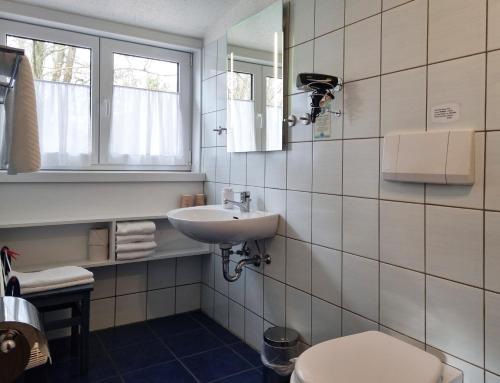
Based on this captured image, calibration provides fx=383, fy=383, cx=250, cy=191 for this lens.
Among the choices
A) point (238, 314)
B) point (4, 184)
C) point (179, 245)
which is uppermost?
point (4, 184)

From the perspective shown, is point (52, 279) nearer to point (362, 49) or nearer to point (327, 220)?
point (327, 220)

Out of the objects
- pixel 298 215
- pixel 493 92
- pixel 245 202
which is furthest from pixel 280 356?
pixel 493 92

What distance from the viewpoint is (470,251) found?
45.5 inches

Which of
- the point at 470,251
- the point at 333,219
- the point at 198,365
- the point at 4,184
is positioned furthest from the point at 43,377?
the point at 470,251

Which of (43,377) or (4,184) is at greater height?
(4,184)

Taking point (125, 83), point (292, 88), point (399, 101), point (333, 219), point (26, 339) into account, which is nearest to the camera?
point (26, 339)

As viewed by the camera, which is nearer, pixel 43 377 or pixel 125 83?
pixel 43 377

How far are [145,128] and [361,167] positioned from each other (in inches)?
63.4

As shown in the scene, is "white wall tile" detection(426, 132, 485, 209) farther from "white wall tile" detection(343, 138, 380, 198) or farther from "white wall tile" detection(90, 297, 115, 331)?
"white wall tile" detection(90, 297, 115, 331)

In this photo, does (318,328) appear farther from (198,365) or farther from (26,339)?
(26,339)

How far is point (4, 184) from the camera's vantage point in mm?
2080

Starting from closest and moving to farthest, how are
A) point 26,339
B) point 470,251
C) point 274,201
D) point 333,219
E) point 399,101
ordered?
point 26,339, point 470,251, point 399,101, point 333,219, point 274,201

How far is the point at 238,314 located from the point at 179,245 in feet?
2.10

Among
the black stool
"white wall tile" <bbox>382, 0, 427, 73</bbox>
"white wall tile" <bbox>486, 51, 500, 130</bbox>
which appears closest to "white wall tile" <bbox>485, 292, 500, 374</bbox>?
"white wall tile" <bbox>486, 51, 500, 130</bbox>
